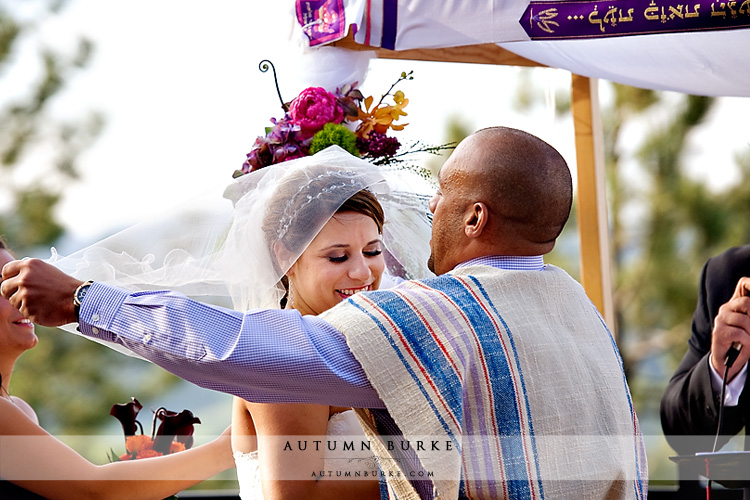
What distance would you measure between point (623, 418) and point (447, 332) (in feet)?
1.60

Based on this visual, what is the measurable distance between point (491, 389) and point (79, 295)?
853 millimetres

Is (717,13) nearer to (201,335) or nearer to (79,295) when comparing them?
(201,335)

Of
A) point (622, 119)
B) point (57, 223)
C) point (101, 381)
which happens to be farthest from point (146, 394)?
point (622, 119)

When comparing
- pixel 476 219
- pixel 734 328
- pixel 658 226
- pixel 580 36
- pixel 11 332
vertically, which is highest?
pixel 580 36

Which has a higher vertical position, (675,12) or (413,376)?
(675,12)

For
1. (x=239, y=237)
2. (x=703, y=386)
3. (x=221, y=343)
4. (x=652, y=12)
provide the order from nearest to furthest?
(x=221, y=343)
(x=239, y=237)
(x=703, y=386)
(x=652, y=12)

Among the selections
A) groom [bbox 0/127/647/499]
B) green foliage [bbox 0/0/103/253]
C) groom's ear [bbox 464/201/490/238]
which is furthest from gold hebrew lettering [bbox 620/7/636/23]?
green foliage [bbox 0/0/103/253]

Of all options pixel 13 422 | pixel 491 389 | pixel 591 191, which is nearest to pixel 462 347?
pixel 491 389

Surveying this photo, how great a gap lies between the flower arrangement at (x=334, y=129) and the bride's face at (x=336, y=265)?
0.43 meters

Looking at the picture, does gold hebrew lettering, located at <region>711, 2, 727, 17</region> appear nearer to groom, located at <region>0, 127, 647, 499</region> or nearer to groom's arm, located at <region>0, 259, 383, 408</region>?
groom, located at <region>0, 127, 647, 499</region>

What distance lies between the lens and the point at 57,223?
12.5 m

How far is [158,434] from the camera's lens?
3.08 metres

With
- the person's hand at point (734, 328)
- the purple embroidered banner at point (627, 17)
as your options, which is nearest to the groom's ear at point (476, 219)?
the person's hand at point (734, 328)

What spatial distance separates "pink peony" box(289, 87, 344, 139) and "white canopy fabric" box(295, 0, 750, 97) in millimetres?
513
